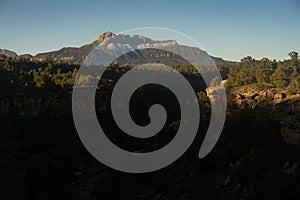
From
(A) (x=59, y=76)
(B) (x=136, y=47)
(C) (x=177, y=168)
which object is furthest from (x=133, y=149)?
(A) (x=59, y=76)

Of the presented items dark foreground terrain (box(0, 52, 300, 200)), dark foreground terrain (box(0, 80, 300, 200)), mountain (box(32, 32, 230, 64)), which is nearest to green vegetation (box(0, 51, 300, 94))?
dark foreground terrain (box(0, 52, 300, 200))

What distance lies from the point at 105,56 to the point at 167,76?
9244 millimetres

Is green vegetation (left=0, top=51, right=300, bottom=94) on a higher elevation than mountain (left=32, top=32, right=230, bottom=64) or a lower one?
lower

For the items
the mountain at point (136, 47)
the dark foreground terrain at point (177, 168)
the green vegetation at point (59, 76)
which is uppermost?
the mountain at point (136, 47)

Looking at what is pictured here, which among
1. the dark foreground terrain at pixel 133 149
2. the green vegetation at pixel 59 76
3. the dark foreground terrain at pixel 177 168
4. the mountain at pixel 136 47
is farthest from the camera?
the green vegetation at pixel 59 76

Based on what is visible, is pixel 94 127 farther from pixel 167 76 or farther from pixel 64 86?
pixel 167 76

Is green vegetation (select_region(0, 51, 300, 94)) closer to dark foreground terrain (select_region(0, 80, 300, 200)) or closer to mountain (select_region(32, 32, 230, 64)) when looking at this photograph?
mountain (select_region(32, 32, 230, 64))

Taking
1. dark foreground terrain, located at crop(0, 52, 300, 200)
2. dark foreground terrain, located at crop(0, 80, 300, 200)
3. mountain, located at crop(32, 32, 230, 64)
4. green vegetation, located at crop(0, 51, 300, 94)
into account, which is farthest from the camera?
green vegetation, located at crop(0, 51, 300, 94)

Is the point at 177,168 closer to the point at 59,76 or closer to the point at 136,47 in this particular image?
the point at 136,47

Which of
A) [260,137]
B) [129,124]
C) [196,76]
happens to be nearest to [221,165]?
[260,137]

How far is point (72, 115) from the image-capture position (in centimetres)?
3525

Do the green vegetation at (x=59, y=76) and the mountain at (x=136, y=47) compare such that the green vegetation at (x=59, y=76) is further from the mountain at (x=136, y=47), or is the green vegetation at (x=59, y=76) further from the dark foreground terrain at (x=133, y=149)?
the mountain at (x=136, y=47)

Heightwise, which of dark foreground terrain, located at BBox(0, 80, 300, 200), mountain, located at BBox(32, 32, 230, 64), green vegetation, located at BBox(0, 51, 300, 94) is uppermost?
mountain, located at BBox(32, 32, 230, 64)

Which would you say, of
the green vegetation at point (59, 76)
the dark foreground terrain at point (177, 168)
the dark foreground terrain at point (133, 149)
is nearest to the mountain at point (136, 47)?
the green vegetation at point (59, 76)
